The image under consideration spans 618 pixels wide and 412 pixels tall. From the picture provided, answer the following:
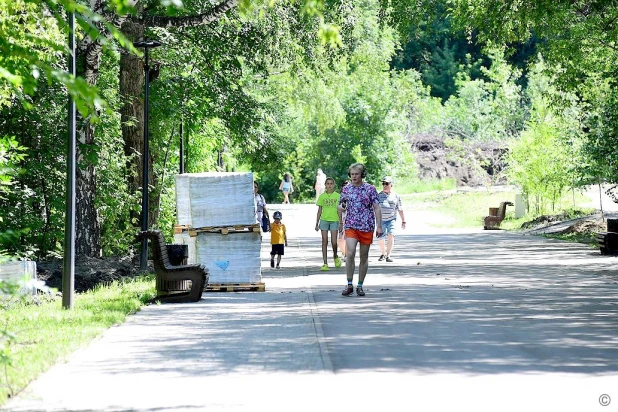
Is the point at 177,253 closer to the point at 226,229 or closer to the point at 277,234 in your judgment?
the point at 226,229

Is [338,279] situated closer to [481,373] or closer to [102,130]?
[102,130]

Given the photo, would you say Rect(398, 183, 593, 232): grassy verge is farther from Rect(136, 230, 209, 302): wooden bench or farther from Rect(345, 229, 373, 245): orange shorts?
Rect(136, 230, 209, 302): wooden bench

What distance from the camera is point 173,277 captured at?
18969 mm

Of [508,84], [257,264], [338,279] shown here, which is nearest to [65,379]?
[257,264]

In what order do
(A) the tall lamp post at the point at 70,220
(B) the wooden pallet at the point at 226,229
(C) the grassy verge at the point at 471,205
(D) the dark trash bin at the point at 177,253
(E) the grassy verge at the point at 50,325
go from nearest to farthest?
(E) the grassy verge at the point at 50,325 < (A) the tall lamp post at the point at 70,220 < (B) the wooden pallet at the point at 226,229 < (D) the dark trash bin at the point at 177,253 < (C) the grassy verge at the point at 471,205

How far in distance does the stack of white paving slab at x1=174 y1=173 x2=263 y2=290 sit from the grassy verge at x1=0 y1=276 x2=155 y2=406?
1.07 meters

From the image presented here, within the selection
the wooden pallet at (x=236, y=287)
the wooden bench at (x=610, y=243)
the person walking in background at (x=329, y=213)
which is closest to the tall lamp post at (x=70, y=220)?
the wooden pallet at (x=236, y=287)

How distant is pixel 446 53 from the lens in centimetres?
9944

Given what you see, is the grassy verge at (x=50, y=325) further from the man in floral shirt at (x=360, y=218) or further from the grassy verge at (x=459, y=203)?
the grassy verge at (x=459, y=203)

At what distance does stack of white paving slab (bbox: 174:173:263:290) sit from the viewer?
21281 mm

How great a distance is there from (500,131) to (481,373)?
55.9 m

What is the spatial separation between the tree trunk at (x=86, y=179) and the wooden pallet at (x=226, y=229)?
4117 millimetres

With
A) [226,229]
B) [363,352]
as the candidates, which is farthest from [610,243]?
[363,352]

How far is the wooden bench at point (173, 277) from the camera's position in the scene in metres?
18.9
